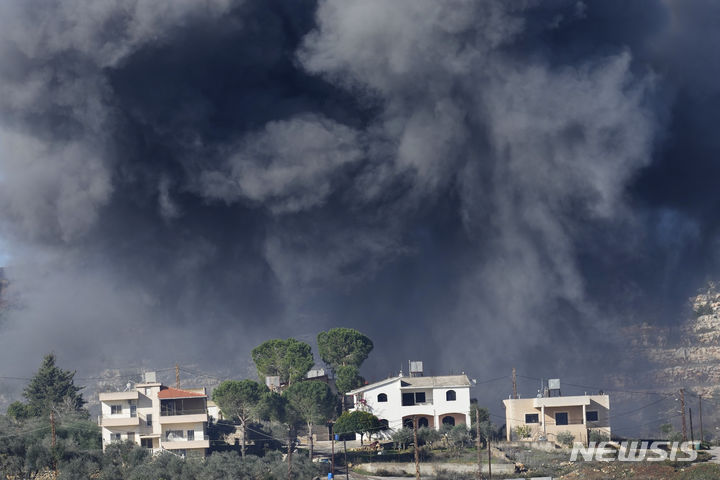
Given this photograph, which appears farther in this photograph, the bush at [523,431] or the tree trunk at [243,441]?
the bush at [523,431]

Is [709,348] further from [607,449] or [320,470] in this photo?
[320,470]

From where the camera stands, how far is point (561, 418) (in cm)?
8638

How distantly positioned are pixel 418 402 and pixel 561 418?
40.8 feet

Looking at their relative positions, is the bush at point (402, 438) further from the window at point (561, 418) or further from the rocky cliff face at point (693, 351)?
the rocky cliff face at point (693, 351)

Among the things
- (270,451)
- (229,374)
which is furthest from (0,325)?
(270,451)

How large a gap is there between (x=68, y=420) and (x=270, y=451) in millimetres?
17351

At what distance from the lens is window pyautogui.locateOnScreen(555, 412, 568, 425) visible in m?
86.2

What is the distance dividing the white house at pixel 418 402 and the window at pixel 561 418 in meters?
7.54

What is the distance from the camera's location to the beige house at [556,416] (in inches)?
3361

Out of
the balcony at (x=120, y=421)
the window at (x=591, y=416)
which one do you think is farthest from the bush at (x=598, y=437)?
the balcony at (x=120, y=421)

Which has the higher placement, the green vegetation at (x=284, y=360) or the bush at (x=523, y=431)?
the green vegetation at (x=284, y=360)

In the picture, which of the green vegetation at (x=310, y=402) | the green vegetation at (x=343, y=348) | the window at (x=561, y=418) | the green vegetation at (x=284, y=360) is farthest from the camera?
the green vegetation at (x=343, y=348)

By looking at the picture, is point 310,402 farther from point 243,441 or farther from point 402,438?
point 402,438

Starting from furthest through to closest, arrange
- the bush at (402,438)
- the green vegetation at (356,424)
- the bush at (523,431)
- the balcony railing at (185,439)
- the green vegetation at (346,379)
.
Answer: the green vegetation at (346,379) < the bush at (523,431) < the green vegetation at (356,424) < the bush at (402,438) < the balcony railing at (185,439)
